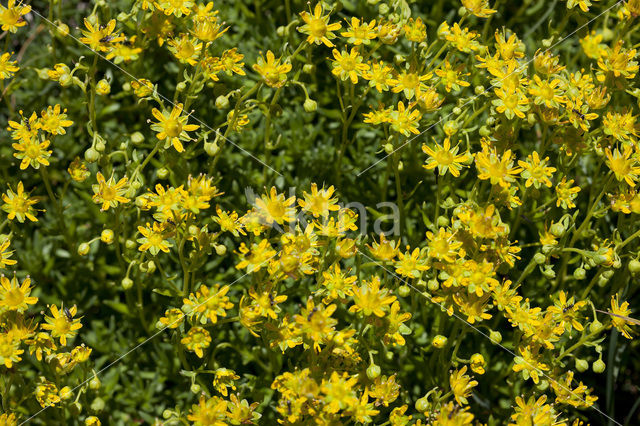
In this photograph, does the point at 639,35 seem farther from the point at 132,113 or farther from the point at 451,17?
the point at 132,113

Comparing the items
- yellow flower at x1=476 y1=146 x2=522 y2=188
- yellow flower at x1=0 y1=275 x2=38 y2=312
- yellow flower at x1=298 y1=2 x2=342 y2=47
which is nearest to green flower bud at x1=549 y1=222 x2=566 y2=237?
yellow flower at x1=476 y1=146 x2=522 y2=188

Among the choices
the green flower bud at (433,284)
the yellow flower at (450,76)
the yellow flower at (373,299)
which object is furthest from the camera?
the yellow flower at (450,76)

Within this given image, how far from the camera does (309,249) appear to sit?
2871 mm

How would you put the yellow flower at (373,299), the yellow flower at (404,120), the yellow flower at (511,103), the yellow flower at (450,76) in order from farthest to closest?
the yellow flower at (450,76), the yellow flower at (404,120), the yellow flower at (511,103), the yellow flower at (373,299)

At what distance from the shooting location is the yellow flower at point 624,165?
304 centimetres

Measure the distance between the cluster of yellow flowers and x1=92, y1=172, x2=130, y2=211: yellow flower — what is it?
1cm

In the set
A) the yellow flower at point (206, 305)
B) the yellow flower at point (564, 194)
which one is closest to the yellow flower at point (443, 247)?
the yellow flower at point (564, 194)

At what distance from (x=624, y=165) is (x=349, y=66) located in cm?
133

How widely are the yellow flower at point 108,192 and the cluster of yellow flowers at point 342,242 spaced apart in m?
0.01

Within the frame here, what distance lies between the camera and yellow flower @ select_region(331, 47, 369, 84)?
3.20 m

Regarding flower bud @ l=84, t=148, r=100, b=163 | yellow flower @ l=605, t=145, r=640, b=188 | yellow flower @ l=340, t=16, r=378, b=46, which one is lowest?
flower bud @ l=84, t=148, r=100, b=163

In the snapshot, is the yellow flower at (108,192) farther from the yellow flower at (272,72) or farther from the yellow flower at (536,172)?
the yellow flower at (536,172)

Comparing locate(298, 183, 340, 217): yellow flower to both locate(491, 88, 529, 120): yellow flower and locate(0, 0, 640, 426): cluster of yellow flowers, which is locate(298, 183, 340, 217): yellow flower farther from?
locate(491, 88, 529, 120): yellow flower

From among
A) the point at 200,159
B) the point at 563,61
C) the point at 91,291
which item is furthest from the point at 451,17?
the point at 91,291
